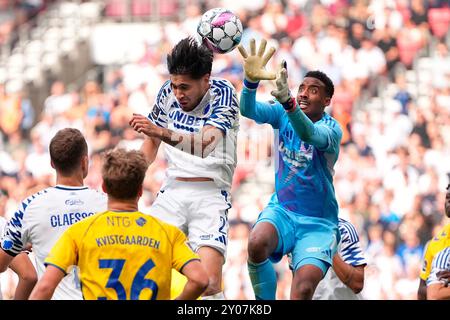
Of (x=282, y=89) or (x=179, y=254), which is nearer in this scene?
(x=179, y=254)

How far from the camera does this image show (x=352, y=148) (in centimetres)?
2092

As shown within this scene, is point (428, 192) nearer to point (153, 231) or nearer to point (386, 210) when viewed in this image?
point (386, 210)

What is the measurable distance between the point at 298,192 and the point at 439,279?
1.36m

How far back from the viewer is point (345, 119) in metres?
21.6

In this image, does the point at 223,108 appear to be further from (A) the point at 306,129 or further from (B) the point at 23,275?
(B) the point at 23,275

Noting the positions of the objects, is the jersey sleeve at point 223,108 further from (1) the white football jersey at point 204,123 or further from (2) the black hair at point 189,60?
(2) the black hair at point 189,60

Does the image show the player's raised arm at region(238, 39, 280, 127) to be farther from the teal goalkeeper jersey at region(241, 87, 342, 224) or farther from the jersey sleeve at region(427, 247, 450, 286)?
the jersey sleeve at region(427, 247, 450, 286)

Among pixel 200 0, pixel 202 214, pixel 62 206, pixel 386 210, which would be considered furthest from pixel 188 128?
pixel 200 0

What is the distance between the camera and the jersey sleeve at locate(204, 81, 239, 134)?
10.0 metres

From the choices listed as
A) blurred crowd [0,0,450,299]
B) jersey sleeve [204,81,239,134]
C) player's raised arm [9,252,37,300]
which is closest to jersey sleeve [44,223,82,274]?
player's raised arm [9,252,37,300]

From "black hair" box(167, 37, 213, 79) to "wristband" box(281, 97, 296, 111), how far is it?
70 cm

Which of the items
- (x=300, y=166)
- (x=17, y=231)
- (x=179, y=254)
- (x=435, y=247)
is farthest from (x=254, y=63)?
(x=179, y=254)

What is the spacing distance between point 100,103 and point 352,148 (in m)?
5.05

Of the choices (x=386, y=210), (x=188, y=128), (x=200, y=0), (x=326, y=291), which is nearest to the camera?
(x=188, y=128)
